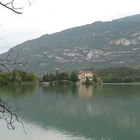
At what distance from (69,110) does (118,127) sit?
12025 millimetres

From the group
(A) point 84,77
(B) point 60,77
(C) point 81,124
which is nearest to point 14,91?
(B) point 60,77

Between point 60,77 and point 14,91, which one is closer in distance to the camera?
point 14,91

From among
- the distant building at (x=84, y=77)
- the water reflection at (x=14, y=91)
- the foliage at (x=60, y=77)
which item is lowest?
the distant building at (x=84, y=77)

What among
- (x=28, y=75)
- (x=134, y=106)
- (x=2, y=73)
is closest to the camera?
(x=2, y=73)

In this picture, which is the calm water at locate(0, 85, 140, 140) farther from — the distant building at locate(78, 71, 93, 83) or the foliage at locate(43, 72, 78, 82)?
the distant building at locate(78, 71, 93, 83)

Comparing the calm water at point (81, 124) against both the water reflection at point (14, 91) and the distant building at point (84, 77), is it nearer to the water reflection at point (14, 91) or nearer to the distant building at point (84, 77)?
the water reflection at point (14, 91)

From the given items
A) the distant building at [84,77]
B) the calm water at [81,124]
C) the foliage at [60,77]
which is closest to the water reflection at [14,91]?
the calm water at [81,124]

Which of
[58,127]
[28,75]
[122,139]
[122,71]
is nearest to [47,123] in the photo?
[58,127]

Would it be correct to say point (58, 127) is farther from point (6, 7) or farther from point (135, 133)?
point (6, 7)

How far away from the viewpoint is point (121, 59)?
630 ft

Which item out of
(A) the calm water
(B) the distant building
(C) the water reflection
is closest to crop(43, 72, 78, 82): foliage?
(B) the distant building

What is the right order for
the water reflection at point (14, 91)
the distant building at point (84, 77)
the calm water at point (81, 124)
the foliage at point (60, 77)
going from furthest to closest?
the distant building at point (84, 77), the foliage at point (60, 77), the water reflection at point (14, 91), the calm water at point (81, 124)

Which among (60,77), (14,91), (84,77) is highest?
(14,91)

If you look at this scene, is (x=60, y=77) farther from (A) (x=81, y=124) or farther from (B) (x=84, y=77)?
(A) (x=81, y=124)
